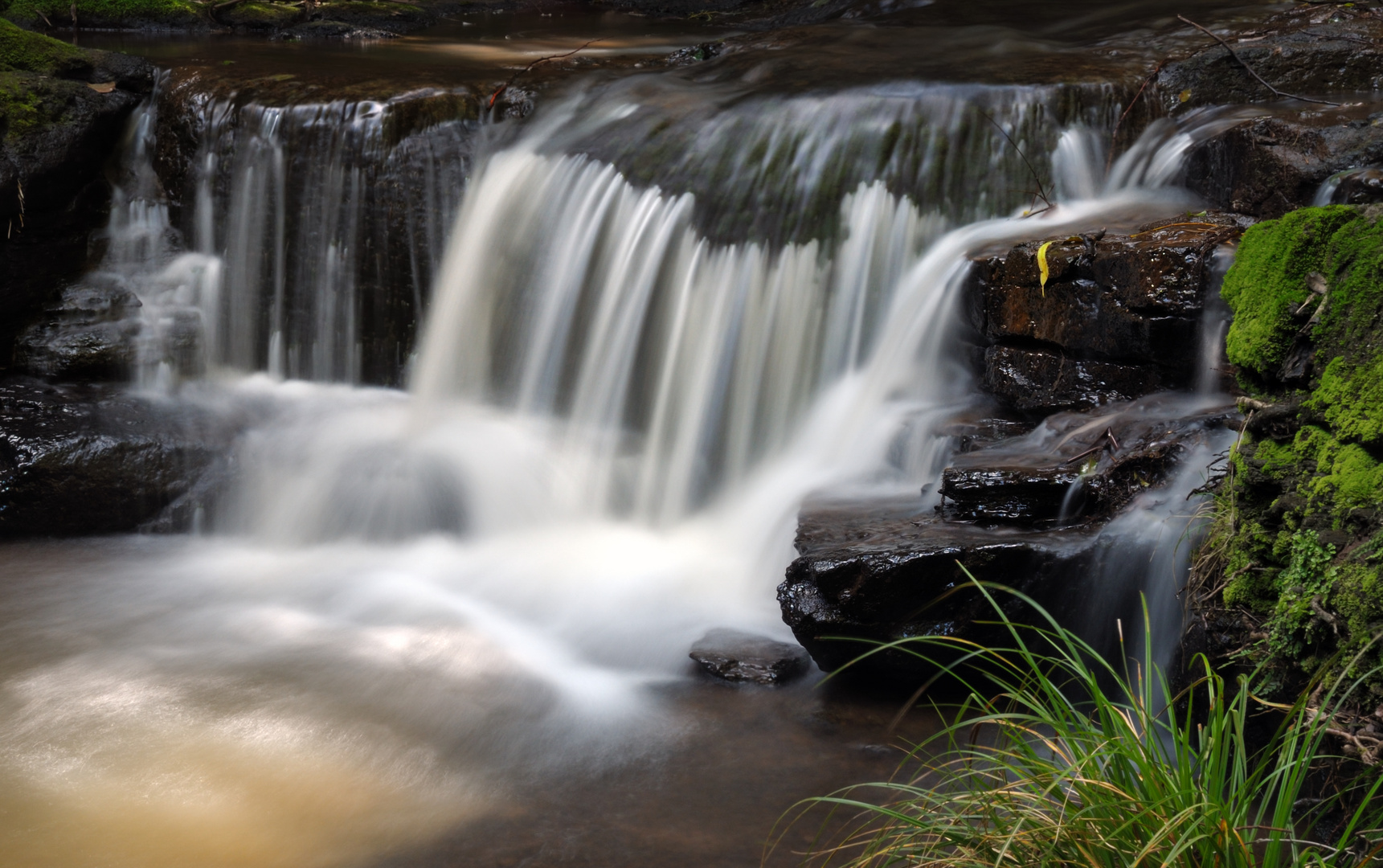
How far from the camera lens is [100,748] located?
3781 millimetres

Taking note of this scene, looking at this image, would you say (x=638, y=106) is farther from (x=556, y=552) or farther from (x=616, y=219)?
(x=556, y=552)

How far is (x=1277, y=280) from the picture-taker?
328 cm

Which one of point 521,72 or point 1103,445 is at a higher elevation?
point 521,72

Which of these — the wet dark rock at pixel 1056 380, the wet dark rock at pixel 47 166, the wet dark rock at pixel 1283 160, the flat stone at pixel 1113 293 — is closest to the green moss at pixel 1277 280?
the flat stone at pixel 1113 293

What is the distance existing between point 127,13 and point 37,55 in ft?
21.6

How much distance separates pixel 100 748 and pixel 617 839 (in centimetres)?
193

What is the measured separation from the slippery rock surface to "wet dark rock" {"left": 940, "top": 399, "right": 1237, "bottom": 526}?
286 mm

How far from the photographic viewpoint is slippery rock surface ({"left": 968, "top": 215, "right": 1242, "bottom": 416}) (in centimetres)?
435

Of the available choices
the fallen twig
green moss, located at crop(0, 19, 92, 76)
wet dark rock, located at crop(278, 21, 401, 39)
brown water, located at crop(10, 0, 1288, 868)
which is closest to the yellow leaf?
the fallen twig

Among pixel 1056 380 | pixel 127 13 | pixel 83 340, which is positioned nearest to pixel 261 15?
pixel 127 13

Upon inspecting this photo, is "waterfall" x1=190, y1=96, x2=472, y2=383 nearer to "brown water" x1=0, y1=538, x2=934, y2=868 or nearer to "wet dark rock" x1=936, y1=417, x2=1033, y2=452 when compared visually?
"brown water" x1=0, y1=538, x2=934, y2=868

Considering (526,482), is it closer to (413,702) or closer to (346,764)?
(413,702)

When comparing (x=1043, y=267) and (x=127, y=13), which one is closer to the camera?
(x=1043, y=267)

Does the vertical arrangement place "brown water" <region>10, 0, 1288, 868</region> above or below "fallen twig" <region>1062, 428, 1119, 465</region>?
below
